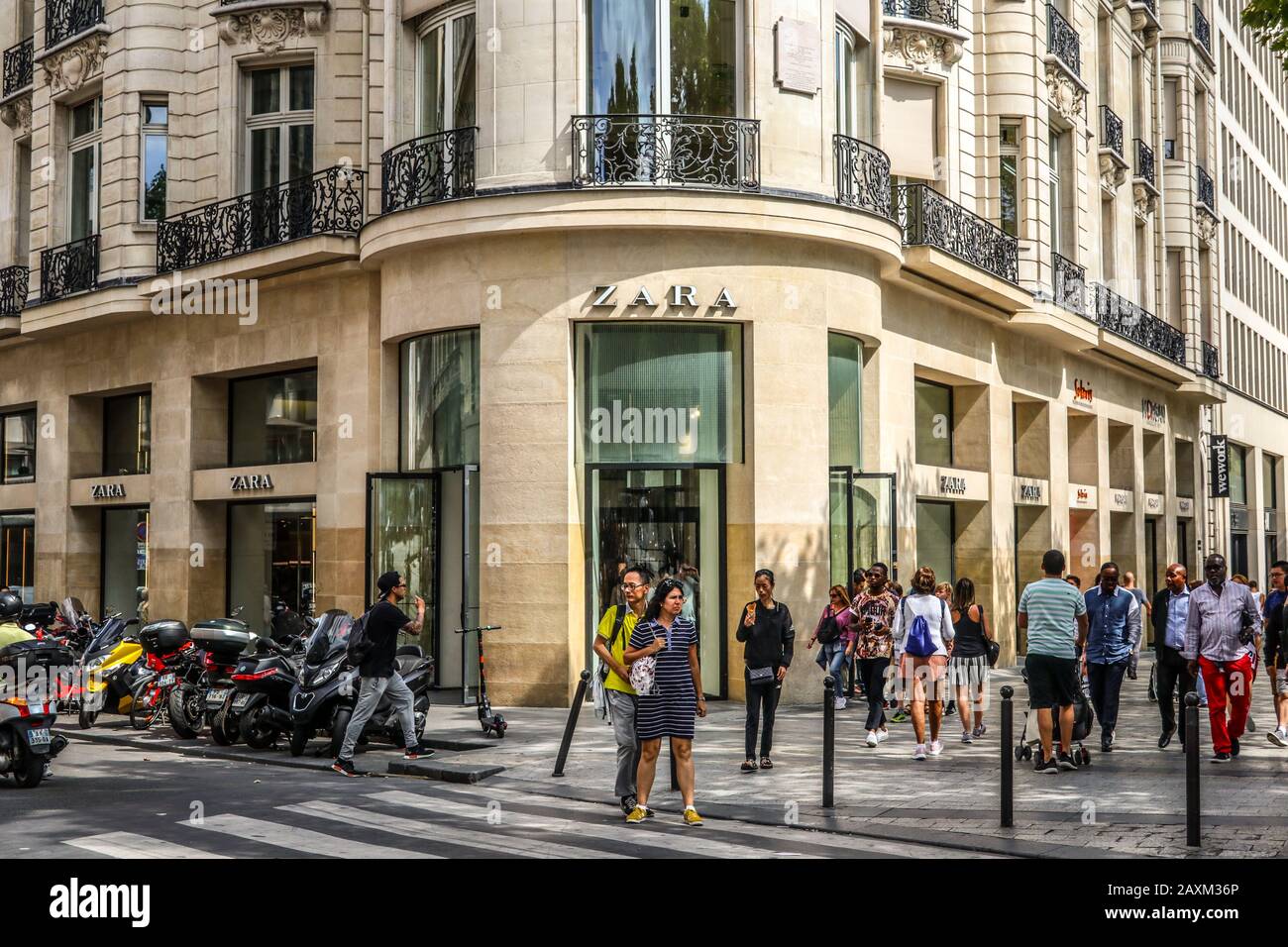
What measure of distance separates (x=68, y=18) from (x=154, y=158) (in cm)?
376

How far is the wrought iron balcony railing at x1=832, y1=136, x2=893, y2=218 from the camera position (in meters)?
18.3

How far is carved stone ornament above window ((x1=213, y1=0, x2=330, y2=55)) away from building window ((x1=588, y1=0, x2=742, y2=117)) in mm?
5460

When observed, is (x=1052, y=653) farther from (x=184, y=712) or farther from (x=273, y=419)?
(x=273, y=419)

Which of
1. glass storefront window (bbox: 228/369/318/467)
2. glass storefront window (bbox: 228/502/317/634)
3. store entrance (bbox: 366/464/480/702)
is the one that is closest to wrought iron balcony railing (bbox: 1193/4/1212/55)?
glass storefront window (bbox: 228/369/318/467)

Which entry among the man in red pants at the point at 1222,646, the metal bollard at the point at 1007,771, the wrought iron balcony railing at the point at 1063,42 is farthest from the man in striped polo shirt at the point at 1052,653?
the wrought iron balcony railing at the point at 1063,42

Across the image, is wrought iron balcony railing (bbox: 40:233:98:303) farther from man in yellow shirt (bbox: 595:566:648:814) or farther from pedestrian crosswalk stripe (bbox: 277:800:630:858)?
man in yellow shirt (bbox: 595:566:648:814)

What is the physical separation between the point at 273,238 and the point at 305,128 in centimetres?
189

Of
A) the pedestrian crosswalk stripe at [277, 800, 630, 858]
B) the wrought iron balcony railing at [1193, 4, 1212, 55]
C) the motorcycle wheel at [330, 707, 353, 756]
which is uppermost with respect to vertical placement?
the wrought iron balcony railing at [1193, 4, 1212, 55]

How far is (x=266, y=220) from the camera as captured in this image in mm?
20734

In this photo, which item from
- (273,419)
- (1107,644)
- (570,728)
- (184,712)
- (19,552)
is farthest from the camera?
(19,552)

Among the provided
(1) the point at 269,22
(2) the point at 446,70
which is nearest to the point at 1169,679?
(2) the point at 446,70

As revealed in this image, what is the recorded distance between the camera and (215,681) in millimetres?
14789


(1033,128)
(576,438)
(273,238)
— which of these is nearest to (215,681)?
(576,438)
